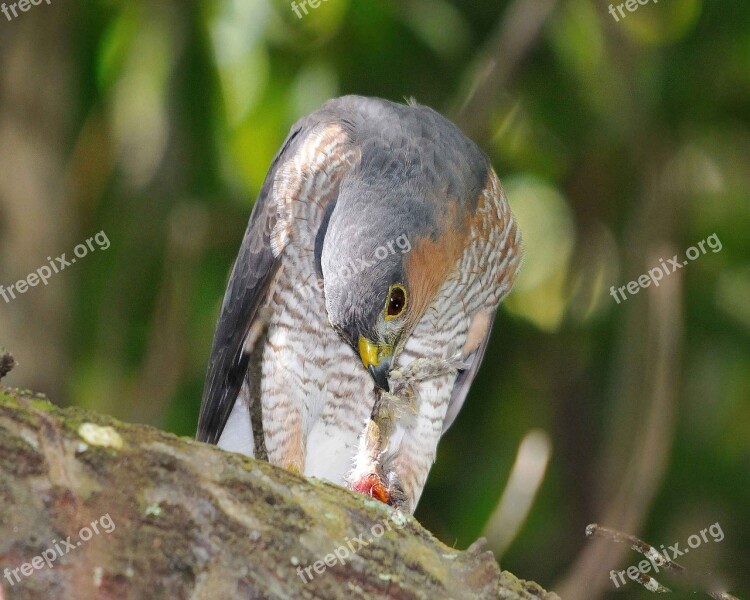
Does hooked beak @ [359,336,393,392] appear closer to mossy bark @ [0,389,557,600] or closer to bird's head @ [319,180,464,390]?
bird's head @ [319,180,464,390]

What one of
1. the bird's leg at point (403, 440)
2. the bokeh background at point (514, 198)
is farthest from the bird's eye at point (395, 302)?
the bokeh background at point (514, 198)

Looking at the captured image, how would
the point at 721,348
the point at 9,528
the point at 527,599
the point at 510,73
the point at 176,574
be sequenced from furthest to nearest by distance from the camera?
the point at 721,348
the point at 510,73
the point at 527,599
the point at 176,574
the point at 9,528

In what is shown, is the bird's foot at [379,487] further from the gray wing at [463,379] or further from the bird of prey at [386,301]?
the gray wing at [463,379]

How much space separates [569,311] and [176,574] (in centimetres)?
498

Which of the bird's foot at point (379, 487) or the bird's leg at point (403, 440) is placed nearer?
the bird's foot at point (379, 487)

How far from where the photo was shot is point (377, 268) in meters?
4.02

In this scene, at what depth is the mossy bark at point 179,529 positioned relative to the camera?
215 centimetres

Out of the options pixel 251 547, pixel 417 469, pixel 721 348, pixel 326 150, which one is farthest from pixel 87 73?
pixel 251 547

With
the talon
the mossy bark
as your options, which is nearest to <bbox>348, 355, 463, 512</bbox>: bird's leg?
the talon

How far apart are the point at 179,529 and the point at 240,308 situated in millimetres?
2666

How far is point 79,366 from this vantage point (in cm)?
680

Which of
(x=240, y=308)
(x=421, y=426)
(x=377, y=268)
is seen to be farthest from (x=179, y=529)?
(x=421, y=426)

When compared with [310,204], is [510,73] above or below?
above

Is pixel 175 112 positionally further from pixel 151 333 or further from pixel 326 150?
pixel 326 150
